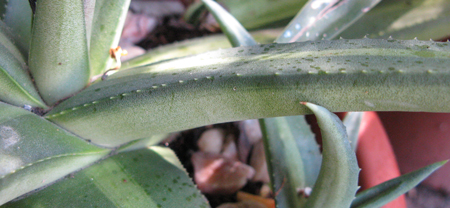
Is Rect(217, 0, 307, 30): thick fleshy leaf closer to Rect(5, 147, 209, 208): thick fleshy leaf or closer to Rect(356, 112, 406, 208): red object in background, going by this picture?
Rect(356, 112, 406, 208): red object in background

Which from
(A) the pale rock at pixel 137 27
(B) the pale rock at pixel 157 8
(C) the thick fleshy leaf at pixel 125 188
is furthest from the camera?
(B) the pale rock at pixel 157 8

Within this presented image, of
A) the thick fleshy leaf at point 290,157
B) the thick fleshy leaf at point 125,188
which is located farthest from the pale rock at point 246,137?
the thick fleshy leaf at point 125,188

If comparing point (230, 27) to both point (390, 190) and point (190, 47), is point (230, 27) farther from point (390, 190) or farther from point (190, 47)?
point (390, 190)

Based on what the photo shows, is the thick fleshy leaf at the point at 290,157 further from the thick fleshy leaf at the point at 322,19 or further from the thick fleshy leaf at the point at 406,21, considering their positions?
the thick fleshy leaf at the point at 406,21

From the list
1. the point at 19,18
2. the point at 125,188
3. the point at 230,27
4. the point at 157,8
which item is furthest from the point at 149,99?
the point at 157,8

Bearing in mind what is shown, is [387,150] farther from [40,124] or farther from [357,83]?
[40,124]

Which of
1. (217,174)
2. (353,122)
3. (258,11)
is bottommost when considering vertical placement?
(217,174)
